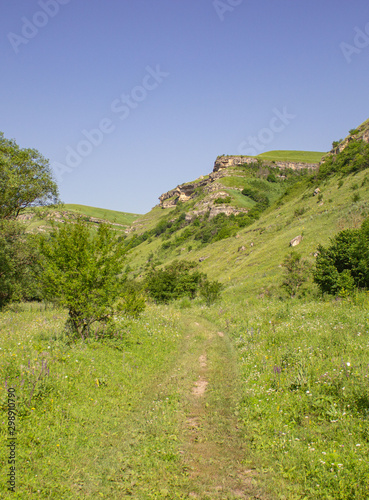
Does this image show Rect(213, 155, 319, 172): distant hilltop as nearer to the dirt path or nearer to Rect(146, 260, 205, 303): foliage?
Rect(146, 260, 205, 303): foliage

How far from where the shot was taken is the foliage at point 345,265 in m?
16.9

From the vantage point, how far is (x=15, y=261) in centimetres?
1884

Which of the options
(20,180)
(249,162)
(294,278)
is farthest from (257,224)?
(249,162)

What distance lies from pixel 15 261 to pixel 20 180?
5142mm

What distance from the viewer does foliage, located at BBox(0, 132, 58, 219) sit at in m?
18.8

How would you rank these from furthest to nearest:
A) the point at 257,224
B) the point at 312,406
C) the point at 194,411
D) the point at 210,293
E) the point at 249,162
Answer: the point at 249,162
the point at 257,224
the point at 210,293
the point at 194,411
the point at 312,406

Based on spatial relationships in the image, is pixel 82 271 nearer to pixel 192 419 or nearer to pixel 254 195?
pixel 192 419

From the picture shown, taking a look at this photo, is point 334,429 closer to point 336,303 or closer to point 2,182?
point 336,303

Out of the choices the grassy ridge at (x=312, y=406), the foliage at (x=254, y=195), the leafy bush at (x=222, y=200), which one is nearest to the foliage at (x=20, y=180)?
the grassy ridge at (x=312, y=406)

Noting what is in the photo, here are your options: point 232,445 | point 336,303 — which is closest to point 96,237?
point 232,445

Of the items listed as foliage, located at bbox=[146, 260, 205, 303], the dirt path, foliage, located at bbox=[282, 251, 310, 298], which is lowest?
foliage, located at bbox=[146, 260, 205, 303]

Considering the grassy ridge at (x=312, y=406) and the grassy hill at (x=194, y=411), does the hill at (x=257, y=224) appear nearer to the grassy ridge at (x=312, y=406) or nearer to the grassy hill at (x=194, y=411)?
the grassy hill at (x=194, y=411)

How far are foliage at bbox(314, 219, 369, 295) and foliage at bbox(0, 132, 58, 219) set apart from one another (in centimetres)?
1951

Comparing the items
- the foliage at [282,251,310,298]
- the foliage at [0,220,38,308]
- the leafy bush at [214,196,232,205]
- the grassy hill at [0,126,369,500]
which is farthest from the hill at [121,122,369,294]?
the foliage at [0,220,38,308]
